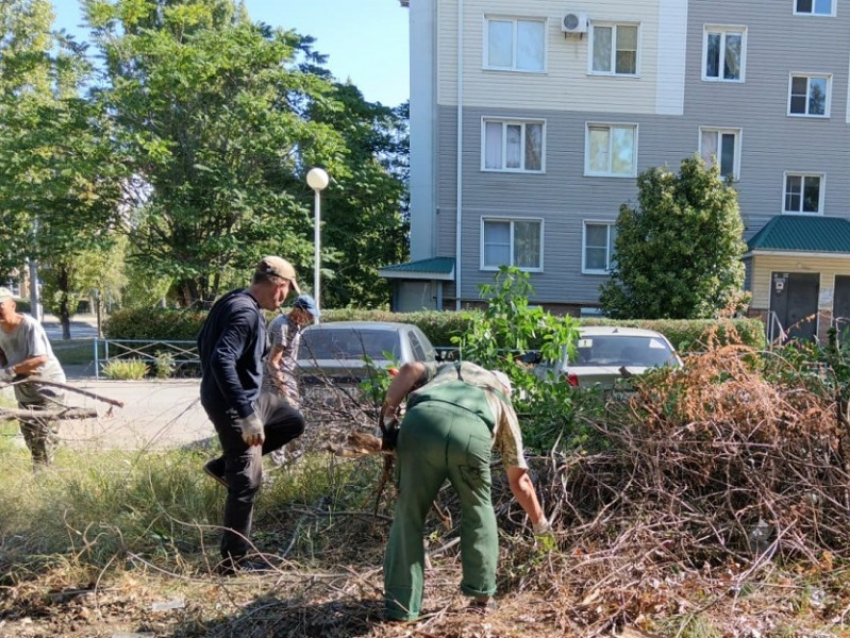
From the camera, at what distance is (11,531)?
13.5 feet

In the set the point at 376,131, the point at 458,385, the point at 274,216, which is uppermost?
the point at 376,131

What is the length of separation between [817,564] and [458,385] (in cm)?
244

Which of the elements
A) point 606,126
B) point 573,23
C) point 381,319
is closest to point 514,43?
point 573,23

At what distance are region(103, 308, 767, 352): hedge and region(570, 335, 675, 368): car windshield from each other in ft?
14.4

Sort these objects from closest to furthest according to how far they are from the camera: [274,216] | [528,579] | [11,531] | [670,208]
A: [528,579], [11,531], [670,208], [274,216]

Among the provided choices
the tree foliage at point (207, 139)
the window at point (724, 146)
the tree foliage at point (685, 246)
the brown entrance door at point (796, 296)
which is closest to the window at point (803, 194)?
the window at point (724, 146)

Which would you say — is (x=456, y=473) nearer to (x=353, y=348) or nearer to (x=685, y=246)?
(x=353, y=348)

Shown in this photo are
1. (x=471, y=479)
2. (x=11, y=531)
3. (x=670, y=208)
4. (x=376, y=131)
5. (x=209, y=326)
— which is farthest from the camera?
(x=376, y=131)

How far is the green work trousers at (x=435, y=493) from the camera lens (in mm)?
2812

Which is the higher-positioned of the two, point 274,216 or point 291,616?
point 274,216

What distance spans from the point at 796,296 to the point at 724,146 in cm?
521

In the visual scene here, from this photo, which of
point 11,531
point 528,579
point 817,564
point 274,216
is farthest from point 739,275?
point 11,531

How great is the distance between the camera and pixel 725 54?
19.6 meters

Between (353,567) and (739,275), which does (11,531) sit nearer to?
(353,567)
